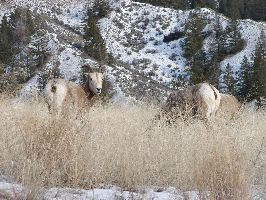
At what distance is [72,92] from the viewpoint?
10680 millimetres

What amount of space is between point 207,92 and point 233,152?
18.5ft

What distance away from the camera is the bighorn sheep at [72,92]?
973cm

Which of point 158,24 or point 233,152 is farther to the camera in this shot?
point 158,24

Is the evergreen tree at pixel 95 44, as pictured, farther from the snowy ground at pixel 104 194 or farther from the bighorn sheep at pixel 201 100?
the snowy ground at pixel 104 194

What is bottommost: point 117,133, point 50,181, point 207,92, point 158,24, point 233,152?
point 158,24

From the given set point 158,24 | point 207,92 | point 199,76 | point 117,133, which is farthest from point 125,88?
point 117,133

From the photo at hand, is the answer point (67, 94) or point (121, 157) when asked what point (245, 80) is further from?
point (121, 157)

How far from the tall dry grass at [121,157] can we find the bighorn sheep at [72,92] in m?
3.56

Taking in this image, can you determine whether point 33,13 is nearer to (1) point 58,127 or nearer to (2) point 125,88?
(2) point 125,88

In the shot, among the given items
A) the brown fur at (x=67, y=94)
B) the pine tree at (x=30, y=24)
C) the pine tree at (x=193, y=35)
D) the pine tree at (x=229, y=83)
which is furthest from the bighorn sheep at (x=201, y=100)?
the pine tree at (x=193, y=35)

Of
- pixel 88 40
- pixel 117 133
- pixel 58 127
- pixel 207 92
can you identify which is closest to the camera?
pixel 58 127

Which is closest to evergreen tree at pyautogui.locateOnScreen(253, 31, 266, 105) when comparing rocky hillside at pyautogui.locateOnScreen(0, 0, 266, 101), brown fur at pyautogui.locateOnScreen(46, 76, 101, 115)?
rocky hillside at pyautogui.locateOnScreen(0, 0, 266, 101)

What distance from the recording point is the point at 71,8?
152ft

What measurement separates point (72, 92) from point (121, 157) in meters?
6.12
